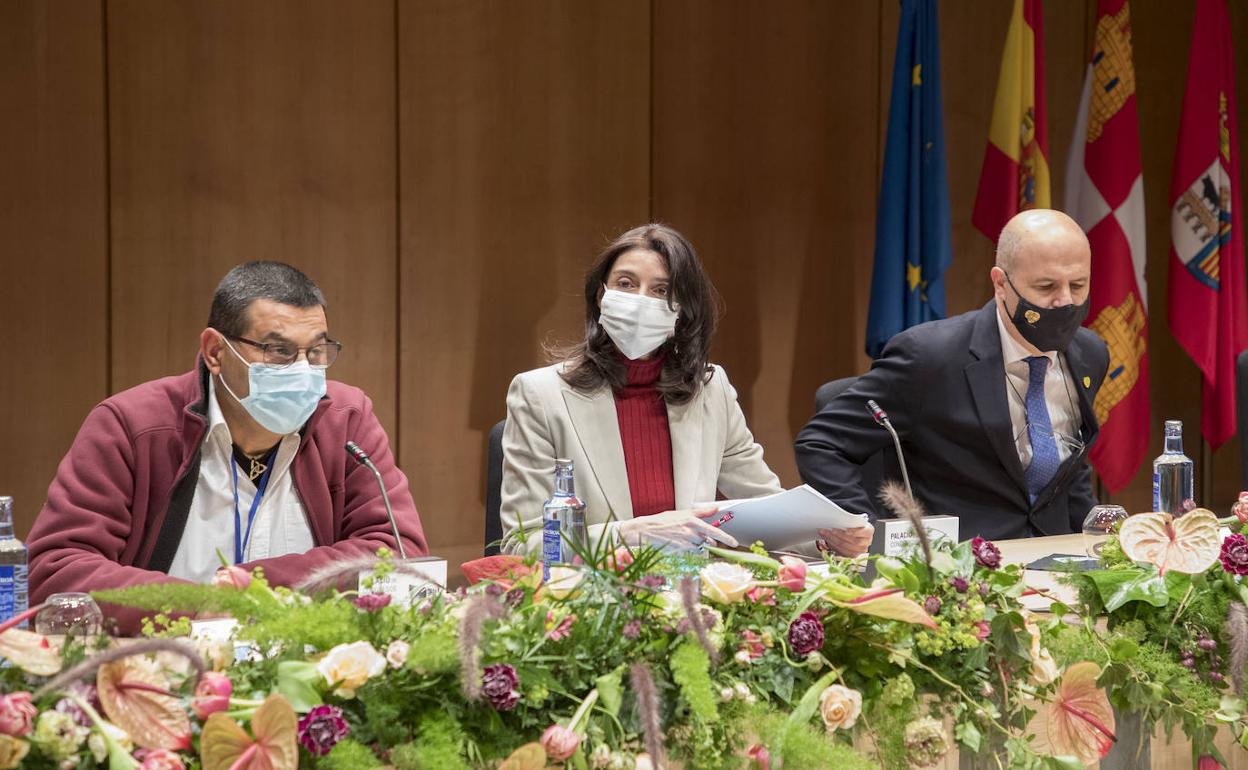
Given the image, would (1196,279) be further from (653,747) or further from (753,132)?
(653,747)

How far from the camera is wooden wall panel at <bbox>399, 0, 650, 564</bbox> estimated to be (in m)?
4.91

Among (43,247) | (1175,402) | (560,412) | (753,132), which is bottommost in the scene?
(1175,402)

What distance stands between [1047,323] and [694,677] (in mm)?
2309

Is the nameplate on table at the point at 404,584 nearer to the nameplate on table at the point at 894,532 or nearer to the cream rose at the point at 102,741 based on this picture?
the cream rose at the point at 102,741

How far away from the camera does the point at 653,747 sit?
128cm

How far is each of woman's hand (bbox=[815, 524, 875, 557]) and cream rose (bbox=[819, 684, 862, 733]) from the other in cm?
124

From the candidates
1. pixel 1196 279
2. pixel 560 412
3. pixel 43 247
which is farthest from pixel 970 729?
pixel 1196 279

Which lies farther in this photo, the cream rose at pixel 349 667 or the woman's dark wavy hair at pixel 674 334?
the woman's dark wavy hair at pixel 674 334

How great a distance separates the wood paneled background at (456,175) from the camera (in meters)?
4.40

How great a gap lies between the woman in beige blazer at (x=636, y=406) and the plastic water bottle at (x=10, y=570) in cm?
115

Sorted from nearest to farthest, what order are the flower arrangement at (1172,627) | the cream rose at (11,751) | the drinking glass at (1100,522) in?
1. the cream rose at (11,751)
2. the flower arrangement at (1172,627)
3. the drinking glass at (1100,522)

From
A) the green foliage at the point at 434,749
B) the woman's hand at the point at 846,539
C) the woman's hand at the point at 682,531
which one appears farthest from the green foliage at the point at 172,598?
the woman's hand at the point at 846,539

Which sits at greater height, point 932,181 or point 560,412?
point 932,181

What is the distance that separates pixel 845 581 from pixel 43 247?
351 cm
